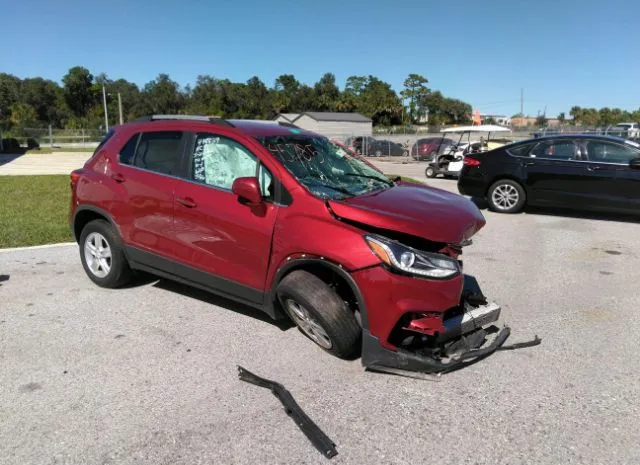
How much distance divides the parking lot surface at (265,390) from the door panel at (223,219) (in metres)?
0.57

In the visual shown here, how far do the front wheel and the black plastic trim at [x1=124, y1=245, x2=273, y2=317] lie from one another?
7.27m

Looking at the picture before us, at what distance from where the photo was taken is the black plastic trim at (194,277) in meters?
3.94

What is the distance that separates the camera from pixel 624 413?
9.96ft

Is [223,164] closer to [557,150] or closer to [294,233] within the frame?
[294,233]

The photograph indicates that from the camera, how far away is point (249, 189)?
364 cm

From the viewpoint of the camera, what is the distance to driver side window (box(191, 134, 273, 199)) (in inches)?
156

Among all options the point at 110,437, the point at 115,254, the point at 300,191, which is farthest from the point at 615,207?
the point at 110,437

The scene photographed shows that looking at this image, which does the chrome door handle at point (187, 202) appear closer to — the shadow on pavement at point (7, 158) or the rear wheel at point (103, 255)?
the rear wheel at point (103, 255)

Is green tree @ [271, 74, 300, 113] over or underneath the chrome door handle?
over

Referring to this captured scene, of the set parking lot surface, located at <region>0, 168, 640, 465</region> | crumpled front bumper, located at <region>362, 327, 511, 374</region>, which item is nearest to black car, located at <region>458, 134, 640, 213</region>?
parking lot surface, located at <region>0, 168, 640, 465</region>

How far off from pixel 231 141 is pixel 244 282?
116 cm

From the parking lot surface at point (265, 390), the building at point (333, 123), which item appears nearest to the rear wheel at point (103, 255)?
the parking lot surface at point (265, 390)

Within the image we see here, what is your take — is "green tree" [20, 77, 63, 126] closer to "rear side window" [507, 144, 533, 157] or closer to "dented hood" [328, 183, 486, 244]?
"rear side window" [507, 144, 533, 157]

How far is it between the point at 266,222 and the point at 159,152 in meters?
1.51
